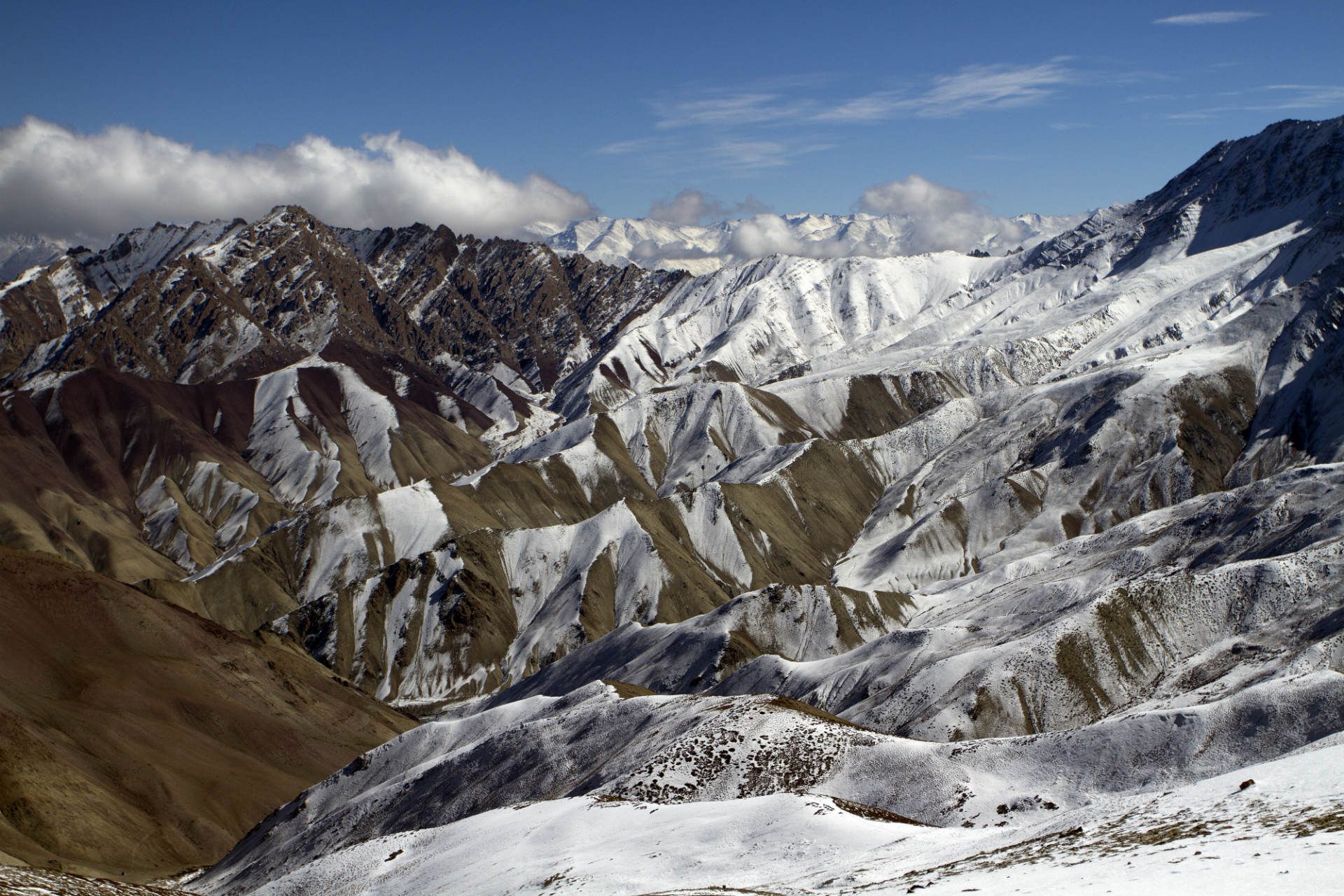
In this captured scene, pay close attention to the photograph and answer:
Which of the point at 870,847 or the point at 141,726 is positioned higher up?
the point at 141,726

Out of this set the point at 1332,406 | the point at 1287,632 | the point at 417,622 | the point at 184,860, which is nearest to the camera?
the point at 184,860

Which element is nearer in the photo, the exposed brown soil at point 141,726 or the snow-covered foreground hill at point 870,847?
the snow-covered foreground hill at point 870,847

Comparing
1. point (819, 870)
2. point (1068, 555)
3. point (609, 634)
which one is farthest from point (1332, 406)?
point (819, 870)

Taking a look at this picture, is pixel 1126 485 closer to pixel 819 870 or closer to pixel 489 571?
pixel 489 571

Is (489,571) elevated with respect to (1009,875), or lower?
elevated

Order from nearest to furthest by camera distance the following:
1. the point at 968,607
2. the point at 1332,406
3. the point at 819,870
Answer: the point at 819,870, the point at 968,607, the point at 1332,406

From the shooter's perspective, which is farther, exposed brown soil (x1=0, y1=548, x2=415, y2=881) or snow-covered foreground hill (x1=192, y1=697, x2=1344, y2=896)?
exposed brown soil (x1=0, y1=548, x2=415, y2=881)

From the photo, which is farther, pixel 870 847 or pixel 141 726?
pixel 141 726

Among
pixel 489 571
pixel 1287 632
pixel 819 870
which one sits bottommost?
pixel 1287 632

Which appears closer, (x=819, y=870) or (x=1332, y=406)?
(x=819, y=870)
